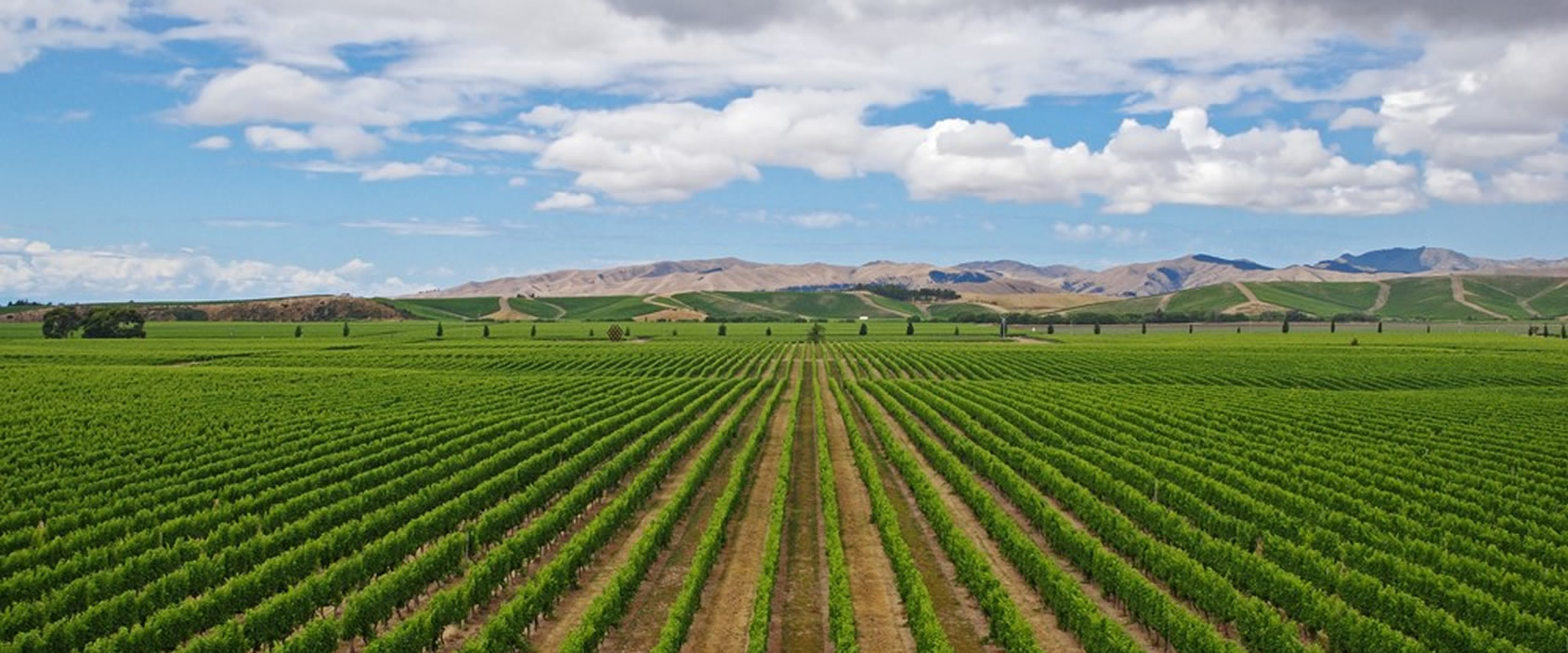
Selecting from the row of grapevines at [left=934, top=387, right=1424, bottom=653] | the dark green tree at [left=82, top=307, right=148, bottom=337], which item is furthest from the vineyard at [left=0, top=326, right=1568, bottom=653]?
the dark green tree at [left=82, top=307, right=148, bottom=337]

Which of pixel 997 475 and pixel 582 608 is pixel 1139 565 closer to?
pixel 997 475

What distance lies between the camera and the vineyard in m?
16.2

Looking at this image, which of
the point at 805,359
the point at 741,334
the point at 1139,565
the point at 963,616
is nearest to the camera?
the point at 963,616

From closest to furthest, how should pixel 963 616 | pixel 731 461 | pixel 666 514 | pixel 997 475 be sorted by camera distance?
1. pixel 963 616
2. pixel 666 514
3. pixel 997 475
4. pixel 731 461

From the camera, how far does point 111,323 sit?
139 meters

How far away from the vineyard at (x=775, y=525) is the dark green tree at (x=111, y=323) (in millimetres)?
104464

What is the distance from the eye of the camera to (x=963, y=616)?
60.5 ft

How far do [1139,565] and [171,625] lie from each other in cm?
1787

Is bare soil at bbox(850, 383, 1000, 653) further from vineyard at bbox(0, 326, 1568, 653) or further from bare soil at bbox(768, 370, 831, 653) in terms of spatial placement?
bare soil at bbox(768, 370, 831, 653)

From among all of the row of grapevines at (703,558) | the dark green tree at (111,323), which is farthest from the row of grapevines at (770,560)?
the dark green tree at (111,323)

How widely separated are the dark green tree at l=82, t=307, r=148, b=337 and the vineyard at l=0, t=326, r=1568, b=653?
104 meters

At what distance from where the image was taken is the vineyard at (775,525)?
16.2 meters

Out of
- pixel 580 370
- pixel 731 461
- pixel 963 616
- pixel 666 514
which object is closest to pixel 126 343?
pixel 580 370

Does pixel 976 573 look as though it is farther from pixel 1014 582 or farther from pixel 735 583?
pixel 735 583
